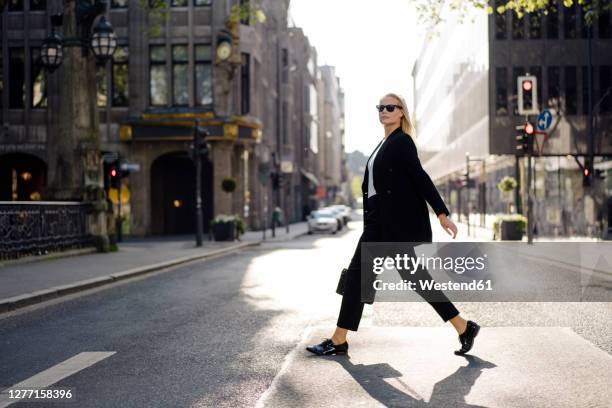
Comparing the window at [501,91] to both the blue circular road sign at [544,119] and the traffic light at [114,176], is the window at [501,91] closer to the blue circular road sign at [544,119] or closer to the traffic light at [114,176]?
the blue circular road sign at [544,119]

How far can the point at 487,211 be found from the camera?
48969 mm

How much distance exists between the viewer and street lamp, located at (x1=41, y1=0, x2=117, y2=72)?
18.0 meters

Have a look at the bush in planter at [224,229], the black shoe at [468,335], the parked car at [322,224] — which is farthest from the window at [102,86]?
the black shoe at [468,335]

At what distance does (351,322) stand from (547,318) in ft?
10.1

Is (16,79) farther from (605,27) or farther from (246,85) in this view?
(605,27)

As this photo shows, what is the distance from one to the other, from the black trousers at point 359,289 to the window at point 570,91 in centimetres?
3656

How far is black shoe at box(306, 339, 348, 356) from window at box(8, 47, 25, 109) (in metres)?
32.7

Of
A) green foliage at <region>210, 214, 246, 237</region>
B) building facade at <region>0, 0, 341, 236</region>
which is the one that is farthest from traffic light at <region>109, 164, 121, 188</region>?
building facade at <region>0, 0, 341, 236</region>

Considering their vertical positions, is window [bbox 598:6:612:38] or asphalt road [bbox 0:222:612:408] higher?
window [bbox 598:6:612:38]

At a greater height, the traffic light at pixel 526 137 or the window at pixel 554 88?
the window at pixel 554 88

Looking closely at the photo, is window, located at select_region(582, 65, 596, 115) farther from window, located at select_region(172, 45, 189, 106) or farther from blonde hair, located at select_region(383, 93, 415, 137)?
blonde hair, located at select_region(383, 93, 415, 137)

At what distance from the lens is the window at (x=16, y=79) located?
116ft

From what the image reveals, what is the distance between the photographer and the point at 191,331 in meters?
7.51

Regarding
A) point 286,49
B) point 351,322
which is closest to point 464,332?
point 351,322
